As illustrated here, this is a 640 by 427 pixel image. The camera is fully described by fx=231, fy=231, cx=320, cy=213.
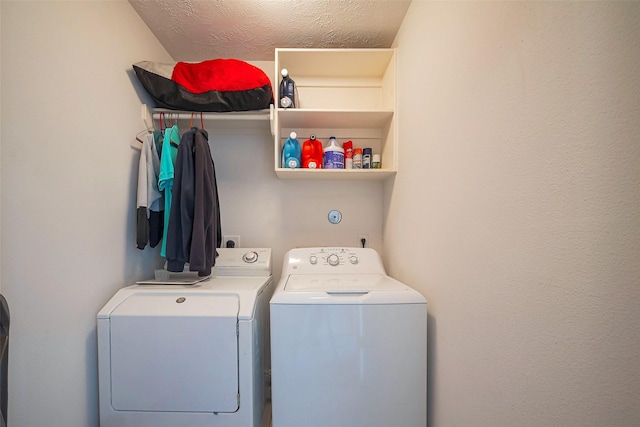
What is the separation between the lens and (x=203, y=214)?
1.20 meters

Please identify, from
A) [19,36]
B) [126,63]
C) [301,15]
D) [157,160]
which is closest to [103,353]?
A: [157,160]

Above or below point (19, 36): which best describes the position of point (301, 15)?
above

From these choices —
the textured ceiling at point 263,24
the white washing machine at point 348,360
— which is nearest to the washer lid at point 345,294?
the white washing machine at point 348,360

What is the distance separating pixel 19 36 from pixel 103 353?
1266 mm

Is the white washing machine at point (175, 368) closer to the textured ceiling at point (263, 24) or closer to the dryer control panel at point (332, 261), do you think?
the dryer control panel at point (332, 261)

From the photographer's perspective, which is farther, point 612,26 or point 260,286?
point 260,286

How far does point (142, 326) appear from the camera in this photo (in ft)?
3.40

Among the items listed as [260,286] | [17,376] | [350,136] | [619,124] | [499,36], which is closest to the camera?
[619,124]

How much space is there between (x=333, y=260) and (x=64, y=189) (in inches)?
51.8

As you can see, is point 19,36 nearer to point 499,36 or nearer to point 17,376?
point 17,376

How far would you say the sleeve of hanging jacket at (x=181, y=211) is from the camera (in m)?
1.18

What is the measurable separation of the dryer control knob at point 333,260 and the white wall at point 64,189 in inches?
45.2

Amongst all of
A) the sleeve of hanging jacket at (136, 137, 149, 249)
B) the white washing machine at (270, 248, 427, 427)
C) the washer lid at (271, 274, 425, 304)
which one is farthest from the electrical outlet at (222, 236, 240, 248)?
the white washing machine at (270, 248, 427, 427)

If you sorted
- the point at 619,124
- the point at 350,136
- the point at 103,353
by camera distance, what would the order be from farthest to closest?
1. the point at 350,136
2. the point at 103,353
3. the point at 619,124
